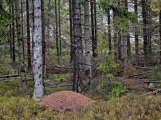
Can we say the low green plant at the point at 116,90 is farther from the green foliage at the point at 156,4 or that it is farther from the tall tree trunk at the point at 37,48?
the green foliage at the point at 156,4

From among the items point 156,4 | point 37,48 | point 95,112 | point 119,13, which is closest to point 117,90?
point 95,112

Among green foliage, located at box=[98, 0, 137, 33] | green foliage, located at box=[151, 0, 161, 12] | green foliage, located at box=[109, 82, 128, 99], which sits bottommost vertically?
green foliage, located at box=[109, 82, 128, 99]

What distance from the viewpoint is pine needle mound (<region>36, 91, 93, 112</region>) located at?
4.95m

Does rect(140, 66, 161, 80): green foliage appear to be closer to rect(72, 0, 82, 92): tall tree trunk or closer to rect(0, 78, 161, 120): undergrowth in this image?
rect(72, 0, 82, 92): tall tree trunk

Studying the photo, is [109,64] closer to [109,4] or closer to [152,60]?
[109,4]

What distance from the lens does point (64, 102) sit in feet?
16.9

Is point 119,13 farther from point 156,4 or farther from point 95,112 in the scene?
point 156,4

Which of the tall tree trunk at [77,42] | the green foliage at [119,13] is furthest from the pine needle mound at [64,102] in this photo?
the green foliage at [119,13]

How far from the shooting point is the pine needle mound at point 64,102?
4945mm

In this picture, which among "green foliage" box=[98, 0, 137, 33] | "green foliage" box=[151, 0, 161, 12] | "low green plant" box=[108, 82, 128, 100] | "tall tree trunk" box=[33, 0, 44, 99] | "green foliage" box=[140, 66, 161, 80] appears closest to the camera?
"tall tree trunk" box=[33, 0, 44, 99]

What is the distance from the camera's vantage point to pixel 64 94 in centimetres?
553

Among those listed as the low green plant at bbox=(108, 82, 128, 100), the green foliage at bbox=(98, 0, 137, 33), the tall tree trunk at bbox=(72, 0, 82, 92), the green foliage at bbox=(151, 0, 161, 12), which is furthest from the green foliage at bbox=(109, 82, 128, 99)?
the green foliage at bbox=(151, 0, 161, 12)

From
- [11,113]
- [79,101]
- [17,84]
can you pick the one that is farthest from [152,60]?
[11,113]

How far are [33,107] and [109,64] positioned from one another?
351 cm
